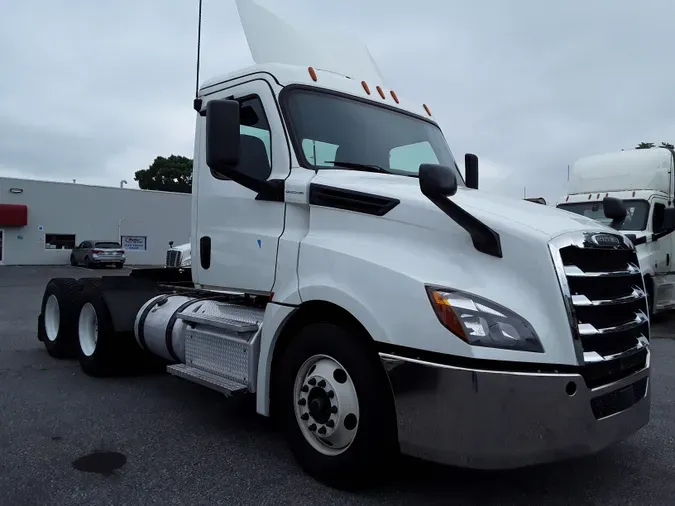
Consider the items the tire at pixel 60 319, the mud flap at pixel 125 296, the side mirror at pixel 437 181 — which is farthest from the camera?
the tire at pixel 60 319

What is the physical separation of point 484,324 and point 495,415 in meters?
0.44

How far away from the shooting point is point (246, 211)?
4531 mm

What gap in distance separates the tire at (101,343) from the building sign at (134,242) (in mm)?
33582

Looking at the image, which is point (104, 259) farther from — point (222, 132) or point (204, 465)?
point (222, 132)

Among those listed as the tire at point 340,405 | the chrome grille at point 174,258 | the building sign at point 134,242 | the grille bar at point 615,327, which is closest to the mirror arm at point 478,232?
the grille bar at point 615,327

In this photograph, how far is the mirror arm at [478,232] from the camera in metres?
3.24

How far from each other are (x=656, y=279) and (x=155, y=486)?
34.6 feet

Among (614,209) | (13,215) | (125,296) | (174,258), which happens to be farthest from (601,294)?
(13,215)

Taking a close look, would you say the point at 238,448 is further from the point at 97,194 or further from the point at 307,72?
the point at 97,194

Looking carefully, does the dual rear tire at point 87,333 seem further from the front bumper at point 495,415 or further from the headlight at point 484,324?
the headlight at point 484,324

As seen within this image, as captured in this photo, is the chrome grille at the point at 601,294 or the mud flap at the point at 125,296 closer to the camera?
the chrome grille at the point at 601,294

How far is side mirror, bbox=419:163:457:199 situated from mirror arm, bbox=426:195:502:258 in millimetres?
71

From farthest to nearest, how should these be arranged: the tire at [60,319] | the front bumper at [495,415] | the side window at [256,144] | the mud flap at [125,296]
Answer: the tire at [60,319] → the mud flap at [125,296] → the side window at [256,144] → the front bumper at [495,415]

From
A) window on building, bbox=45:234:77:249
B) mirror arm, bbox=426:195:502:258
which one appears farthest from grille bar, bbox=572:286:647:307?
window on building, bbox=45:234:77:249
